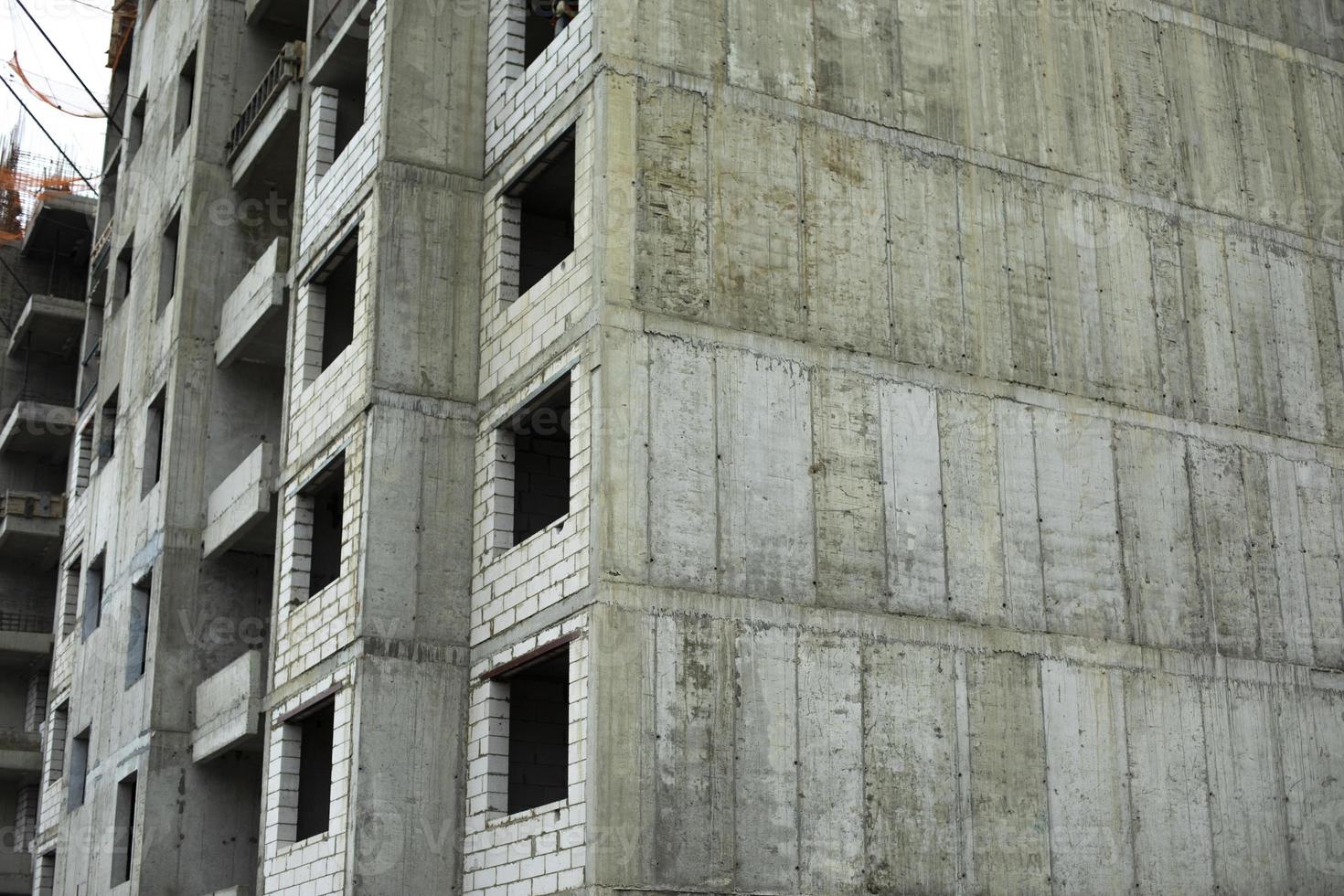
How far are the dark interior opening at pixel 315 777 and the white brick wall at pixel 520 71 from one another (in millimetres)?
8782

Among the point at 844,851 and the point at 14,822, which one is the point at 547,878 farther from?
the point at 14,822

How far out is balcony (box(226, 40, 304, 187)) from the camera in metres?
29.7

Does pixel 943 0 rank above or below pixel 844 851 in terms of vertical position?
above

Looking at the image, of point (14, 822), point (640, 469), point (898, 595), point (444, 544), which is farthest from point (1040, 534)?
point (14, 822)

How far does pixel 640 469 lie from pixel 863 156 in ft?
18.9

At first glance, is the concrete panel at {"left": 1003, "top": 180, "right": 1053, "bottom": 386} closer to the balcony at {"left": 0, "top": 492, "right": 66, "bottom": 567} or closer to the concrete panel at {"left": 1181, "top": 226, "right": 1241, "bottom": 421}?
the concrete panel at {"left": 1181, "top": 226, "right": 1241, "bottom": 421}

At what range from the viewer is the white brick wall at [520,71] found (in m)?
22.0

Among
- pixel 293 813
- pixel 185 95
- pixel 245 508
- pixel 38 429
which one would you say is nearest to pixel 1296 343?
pixel 293 813

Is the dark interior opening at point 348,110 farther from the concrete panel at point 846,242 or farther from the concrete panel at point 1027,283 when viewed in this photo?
the concrete panel at point 1027,283

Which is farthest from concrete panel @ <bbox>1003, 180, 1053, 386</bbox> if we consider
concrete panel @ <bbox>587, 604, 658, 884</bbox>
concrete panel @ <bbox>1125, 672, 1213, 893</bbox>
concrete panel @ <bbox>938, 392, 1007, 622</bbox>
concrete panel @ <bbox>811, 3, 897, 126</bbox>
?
concrete panel @ <bbox>587, 604, 658, 884</bbox>

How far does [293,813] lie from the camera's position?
2425cm

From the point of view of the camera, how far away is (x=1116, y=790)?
21.6 metres

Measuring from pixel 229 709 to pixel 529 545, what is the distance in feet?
27.8

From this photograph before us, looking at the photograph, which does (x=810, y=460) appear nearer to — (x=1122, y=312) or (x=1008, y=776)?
(x=1008, y=776)
